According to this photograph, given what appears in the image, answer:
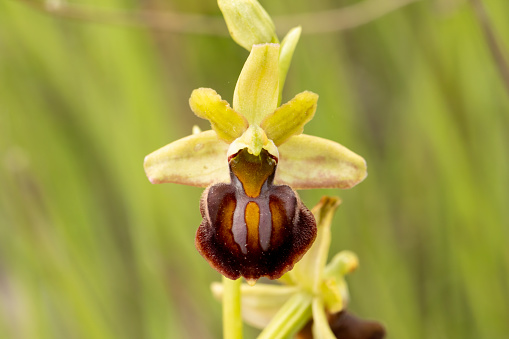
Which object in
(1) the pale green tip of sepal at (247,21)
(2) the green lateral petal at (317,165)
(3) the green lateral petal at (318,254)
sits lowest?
(3) the green lateral petal at (318,254)

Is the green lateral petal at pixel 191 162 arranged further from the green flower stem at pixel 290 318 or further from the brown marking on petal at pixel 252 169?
the green flower stem at pixel 290 318

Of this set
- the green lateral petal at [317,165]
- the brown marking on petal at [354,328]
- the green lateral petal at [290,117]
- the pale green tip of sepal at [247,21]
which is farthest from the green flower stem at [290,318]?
the pale green tip of sepal at [247,21]

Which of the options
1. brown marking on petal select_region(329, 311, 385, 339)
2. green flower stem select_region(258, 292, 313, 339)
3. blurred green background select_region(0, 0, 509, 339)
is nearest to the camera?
green flower stem select_region(258, 292, 313, 339)

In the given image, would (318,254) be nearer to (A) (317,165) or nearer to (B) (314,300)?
(B) (314,300)

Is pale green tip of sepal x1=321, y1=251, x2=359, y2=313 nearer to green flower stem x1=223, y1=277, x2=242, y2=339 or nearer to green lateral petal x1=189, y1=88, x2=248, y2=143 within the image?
green flower stem x1=223, y1=277, x2=242, y2=339

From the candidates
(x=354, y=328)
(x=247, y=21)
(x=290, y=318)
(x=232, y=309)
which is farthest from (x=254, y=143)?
(x=354, y=328)

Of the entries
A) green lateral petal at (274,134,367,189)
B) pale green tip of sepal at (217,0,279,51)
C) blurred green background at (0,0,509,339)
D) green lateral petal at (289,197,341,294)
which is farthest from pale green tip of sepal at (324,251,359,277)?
blurred green background at (0,0,509,339)

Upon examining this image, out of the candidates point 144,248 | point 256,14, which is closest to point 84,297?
point 144,248
